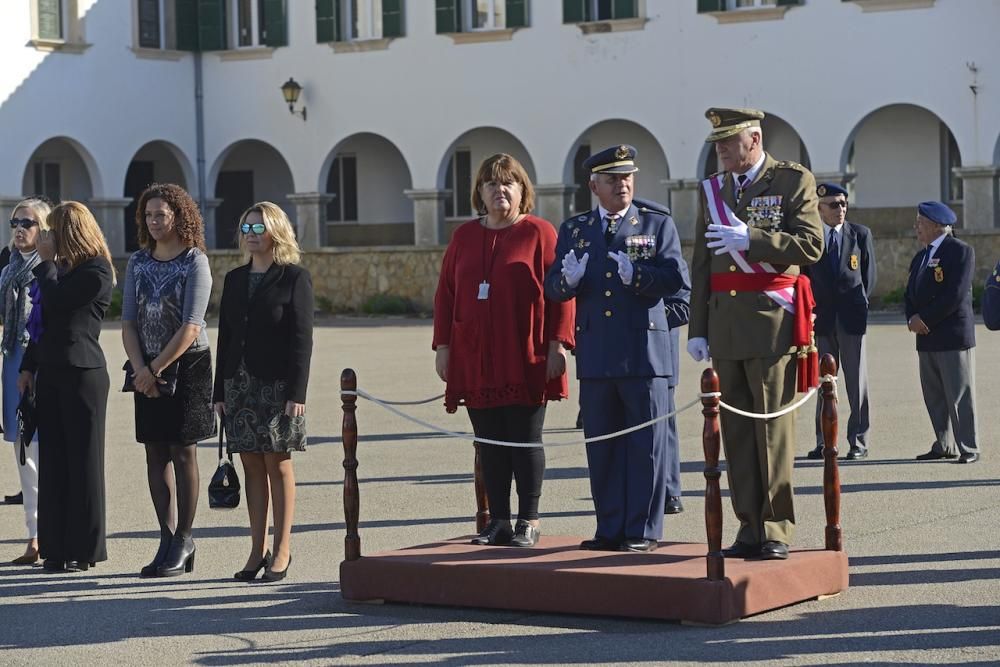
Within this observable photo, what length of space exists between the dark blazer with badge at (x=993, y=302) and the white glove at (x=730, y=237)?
Answer: 3.47 m

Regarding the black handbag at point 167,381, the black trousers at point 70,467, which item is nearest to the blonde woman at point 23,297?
the black trousers at point 70,467

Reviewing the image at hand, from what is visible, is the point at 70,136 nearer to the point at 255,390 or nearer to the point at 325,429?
the point at 325,429

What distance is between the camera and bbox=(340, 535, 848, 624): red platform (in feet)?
26.1

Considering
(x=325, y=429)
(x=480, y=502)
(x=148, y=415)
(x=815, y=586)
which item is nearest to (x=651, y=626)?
(x=815, y=586)

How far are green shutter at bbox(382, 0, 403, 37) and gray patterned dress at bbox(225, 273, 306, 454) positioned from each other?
2822 centimetres

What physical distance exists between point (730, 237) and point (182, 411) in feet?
10.2

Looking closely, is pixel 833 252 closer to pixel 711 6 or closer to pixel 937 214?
pixel 937 214

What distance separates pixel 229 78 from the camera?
38969mm

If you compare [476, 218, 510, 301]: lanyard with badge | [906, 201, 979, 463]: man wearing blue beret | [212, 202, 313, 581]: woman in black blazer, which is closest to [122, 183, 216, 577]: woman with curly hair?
[212, 202, 313, 581]: woman in black blazer

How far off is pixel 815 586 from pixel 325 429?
894 centimetres

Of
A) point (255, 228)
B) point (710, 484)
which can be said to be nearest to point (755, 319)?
point (710, 484)

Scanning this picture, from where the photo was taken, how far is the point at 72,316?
399 inches

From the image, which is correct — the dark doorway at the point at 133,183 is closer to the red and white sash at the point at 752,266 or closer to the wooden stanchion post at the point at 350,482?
the wooden stanchion post at the point at 350,482

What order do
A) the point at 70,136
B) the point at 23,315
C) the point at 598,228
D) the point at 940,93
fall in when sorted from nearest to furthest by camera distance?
the point at 598,228 → the point at 23,315 → the point at 940,93 → the point at 70,136
